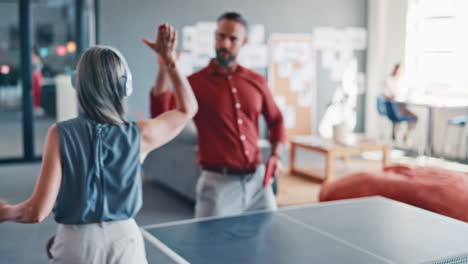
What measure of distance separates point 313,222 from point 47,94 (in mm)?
9771

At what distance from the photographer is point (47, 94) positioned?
1125cm

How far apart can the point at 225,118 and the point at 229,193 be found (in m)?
0.36

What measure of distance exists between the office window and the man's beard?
6.17 metres

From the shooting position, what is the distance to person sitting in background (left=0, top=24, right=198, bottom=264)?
5.23ft

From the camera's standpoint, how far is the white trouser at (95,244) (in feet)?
5.37

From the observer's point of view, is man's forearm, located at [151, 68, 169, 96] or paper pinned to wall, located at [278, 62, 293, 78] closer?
man's forearm, located at [151, 68, 169, 96]

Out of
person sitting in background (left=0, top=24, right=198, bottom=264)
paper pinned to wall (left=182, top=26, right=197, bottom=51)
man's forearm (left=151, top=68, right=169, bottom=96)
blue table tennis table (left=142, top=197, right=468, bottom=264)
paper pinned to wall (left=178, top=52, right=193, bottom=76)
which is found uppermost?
paper pinned to wall (left=182, top=26, right=197, bottom=51)

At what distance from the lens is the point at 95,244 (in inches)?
64.8

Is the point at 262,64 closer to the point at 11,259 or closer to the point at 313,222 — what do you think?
the point at 11,259

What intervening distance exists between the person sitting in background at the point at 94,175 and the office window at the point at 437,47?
24.2ft

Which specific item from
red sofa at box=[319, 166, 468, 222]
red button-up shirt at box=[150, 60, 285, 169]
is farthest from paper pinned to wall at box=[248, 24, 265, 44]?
red button-up shirt at box=[150, 60, 285, 169]

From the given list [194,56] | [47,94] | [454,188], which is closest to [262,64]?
[194,56]

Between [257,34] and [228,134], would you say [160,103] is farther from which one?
[257,34]

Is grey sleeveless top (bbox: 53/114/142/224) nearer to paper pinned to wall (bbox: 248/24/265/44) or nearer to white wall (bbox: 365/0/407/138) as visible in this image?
paper pinned to wall (bbox: 248/24/265/44)
